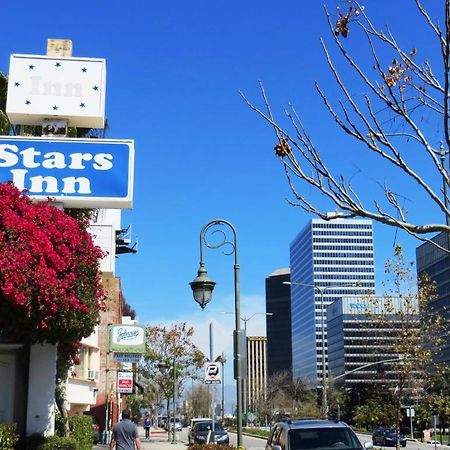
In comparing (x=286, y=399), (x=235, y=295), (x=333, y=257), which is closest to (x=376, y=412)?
(x=235, y=295)

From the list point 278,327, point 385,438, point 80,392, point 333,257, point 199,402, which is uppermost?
point 278,327

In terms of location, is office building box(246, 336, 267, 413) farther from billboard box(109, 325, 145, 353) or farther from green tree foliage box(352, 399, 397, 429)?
billboard box(109, 325, 145, 353)

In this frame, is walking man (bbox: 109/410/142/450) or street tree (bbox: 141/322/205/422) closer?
walking man (bbox: 109/410/142/450)

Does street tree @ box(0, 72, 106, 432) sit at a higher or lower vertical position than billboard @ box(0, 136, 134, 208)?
lower

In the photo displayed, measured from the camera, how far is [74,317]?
12.4 meters

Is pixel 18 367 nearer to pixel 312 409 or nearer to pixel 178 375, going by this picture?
pixel 178 375

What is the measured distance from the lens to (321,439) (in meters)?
12.3

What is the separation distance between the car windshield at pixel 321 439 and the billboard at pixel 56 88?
328 inches

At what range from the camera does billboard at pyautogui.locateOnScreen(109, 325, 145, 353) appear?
30.4 m

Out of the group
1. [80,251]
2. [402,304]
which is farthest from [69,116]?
[402,304]

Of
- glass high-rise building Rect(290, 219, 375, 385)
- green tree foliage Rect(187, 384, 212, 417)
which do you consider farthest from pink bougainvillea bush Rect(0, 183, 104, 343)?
green tree foliage Rect(187, 384, 212, 417)

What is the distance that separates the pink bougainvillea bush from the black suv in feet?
13.9

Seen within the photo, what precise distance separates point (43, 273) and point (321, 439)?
5.72 m

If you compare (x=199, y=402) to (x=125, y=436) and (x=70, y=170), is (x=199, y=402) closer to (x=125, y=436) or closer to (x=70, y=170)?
(x=70, y=170)
